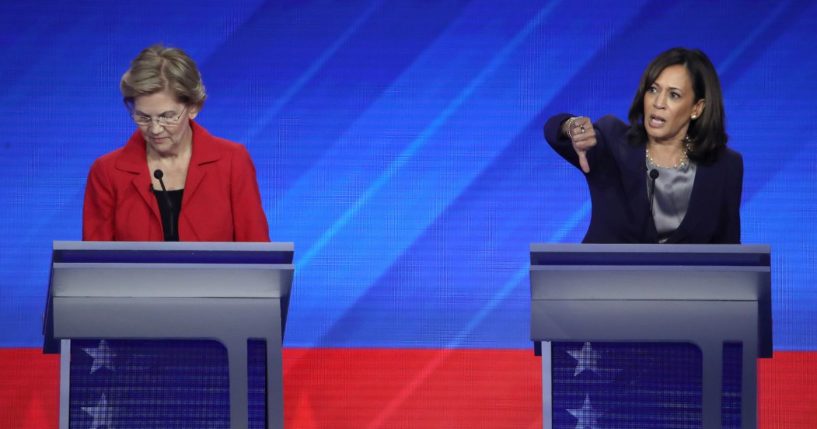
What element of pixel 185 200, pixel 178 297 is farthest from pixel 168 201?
pixel 178 297

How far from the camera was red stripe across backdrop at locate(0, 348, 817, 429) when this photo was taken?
15.0 feet

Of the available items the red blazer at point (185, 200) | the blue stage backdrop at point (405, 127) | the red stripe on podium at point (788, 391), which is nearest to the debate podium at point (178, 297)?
the red blazer at point (185, 200)

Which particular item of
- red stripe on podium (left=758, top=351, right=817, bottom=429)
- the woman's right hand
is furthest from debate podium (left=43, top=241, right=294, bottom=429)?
red stripe on podium (left=758, top=351, right=817, bottom=429)

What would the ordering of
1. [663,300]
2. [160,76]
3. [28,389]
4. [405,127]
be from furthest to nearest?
[405,127]
[28,389]
[160,76]
[663,300]

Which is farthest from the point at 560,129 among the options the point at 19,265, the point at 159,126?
the point at 19,265

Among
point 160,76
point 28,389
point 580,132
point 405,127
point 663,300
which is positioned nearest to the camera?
point 663,300

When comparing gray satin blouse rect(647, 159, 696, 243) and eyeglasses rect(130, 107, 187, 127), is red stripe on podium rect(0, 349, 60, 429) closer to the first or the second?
eyeglasses rect(130, 107, 187, 127)

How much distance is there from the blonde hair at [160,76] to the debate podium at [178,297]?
0.73m

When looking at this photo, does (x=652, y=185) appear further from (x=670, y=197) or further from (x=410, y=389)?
(x=410, y=389)

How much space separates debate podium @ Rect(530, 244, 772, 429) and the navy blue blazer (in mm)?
535

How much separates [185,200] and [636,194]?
1103 millimetres

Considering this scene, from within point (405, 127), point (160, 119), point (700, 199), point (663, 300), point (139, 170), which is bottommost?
point (663, 300)

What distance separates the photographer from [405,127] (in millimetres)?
5051

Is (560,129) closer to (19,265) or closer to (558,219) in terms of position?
(558,219)
